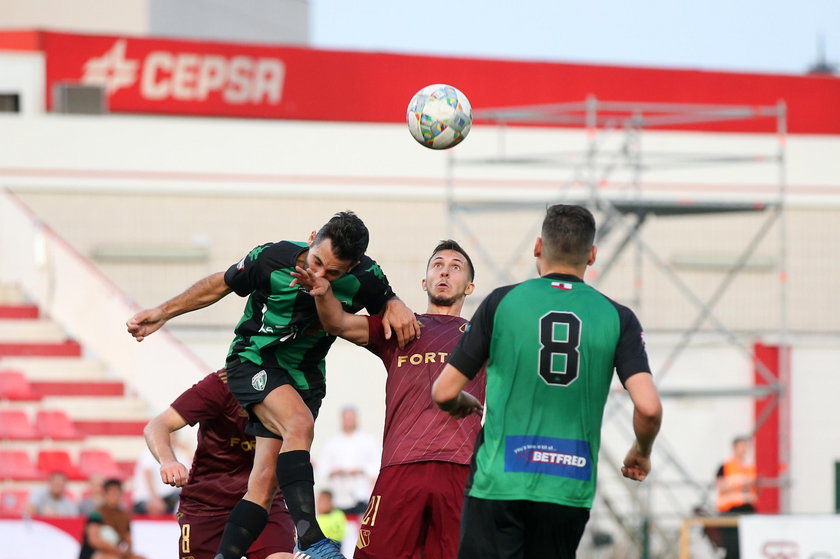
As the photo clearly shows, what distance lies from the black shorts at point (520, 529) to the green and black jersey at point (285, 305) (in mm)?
1849

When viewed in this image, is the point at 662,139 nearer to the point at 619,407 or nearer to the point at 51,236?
the point at 619,407

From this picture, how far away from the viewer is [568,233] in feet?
18.2

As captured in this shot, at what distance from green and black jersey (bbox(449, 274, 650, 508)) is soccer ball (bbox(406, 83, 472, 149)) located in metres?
2.61

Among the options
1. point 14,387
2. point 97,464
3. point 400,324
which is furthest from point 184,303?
point 14,387

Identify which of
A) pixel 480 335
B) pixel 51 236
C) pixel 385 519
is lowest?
pixel 385 519

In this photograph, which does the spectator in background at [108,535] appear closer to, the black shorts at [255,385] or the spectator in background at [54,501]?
the spectator in background at [54,501]

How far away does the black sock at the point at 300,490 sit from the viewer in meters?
6.78

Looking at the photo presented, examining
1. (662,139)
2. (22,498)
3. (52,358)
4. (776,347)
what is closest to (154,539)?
(22,498)

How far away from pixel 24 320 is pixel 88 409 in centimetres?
200

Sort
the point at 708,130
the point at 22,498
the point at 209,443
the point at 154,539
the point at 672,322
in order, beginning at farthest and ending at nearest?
the point at 708,130 < the point at 672,322 < the point at 22,498 < the point at 154,539 < the point at 209,443

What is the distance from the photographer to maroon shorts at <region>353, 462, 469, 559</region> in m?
6.92

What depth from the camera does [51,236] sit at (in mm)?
18781

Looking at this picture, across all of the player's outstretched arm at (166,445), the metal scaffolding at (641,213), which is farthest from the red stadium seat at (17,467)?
the player's outstretched arm at (166,445)

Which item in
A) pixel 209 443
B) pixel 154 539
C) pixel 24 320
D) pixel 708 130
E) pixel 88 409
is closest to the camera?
A: pixel 209 443
